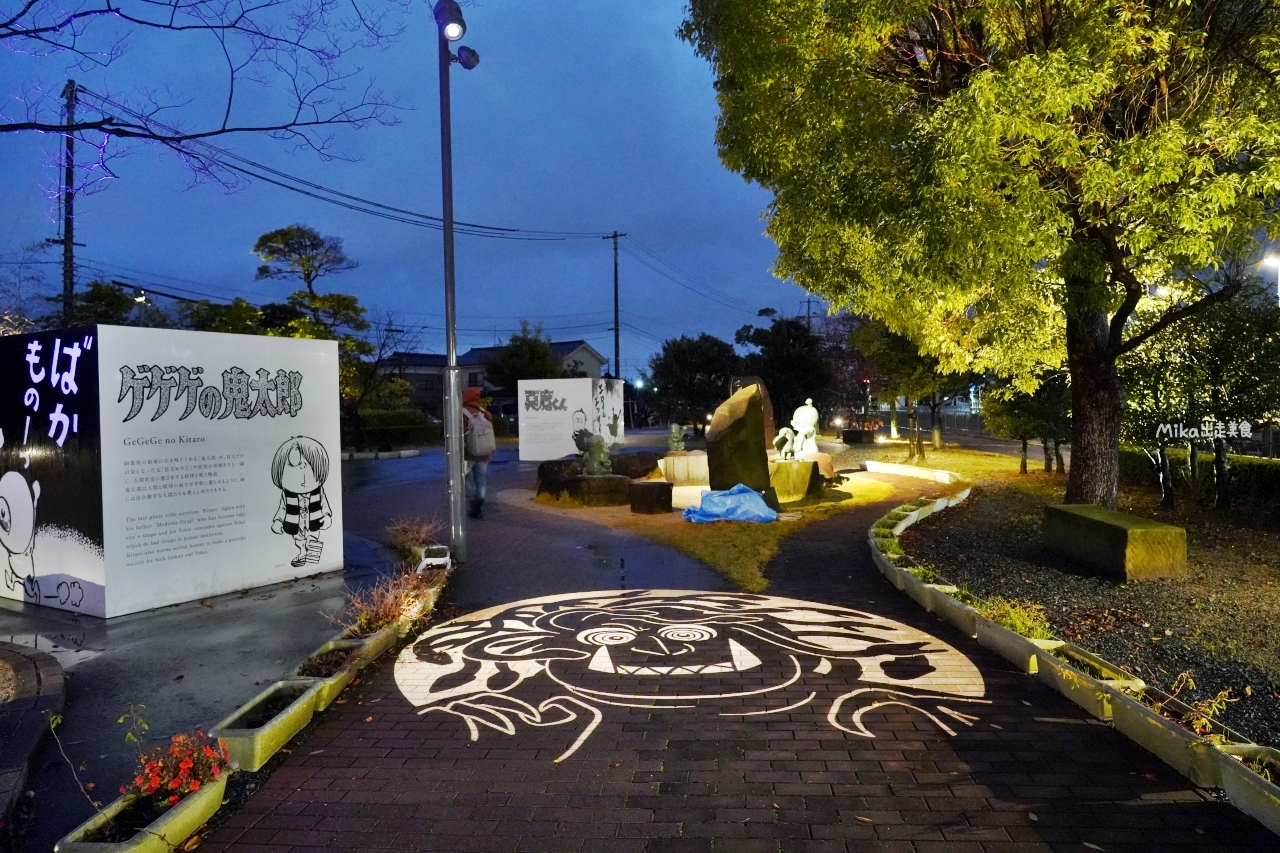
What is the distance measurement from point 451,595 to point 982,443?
1274 inches

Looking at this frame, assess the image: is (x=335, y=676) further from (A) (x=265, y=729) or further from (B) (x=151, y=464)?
(B) (x=151, y=464)

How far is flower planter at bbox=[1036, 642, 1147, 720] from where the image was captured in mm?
4598

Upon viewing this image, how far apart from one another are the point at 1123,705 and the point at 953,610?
2.14 m

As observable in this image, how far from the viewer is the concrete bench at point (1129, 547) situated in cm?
743

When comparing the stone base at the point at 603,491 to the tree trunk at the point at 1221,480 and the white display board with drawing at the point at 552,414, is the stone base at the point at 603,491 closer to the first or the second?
the tree trunk at the point at 1221,480

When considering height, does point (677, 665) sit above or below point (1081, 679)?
below

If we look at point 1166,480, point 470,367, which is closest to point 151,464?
point 1166,480

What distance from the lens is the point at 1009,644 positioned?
5.63 meters

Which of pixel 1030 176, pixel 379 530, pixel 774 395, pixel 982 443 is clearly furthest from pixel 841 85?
pixel 982 443

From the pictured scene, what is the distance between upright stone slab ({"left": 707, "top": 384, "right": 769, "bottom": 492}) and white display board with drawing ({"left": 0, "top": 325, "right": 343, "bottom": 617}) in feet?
21.6

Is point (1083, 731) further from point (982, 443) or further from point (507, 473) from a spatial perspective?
point (982, 443)

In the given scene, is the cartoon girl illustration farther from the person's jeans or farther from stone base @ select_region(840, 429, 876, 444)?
stone base @ select_region(840, 429, 876, 444)

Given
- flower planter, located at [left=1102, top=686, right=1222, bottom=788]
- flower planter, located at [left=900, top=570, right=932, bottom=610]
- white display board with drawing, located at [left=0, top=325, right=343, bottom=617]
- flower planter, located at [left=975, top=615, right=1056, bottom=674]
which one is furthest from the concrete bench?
white display board with drawing, located at [left=0, top=325, right=343, bottom=617]

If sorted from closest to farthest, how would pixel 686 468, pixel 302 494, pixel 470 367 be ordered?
pixel 302 494
pixel 686 468
pixel 470 367
